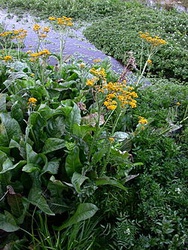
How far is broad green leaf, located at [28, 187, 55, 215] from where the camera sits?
2.22m

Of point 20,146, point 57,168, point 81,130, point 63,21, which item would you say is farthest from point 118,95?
point 63,21

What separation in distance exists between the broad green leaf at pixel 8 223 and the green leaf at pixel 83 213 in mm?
311

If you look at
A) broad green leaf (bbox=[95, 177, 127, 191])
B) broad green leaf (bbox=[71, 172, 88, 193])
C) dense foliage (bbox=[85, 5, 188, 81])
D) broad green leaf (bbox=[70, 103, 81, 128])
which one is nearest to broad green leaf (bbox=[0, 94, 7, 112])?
broad green leaf (bbox=[70, 103, 81, 128])

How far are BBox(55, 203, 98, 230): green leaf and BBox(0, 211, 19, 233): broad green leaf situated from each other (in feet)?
1.02

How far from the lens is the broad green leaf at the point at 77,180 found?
224 centimetres

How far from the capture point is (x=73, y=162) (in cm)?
237

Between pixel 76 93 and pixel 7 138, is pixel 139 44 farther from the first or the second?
pixel 7 138

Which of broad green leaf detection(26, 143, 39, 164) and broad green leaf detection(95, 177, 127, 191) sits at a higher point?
broad green leaf detection(26, 143, 39, 164)

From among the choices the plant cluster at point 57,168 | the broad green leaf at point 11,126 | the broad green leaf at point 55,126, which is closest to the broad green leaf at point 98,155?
the plant cluster at point 57,168

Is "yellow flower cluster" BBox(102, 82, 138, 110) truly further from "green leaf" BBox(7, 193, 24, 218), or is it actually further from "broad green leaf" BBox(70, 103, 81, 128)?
"green leaf" BBox(7, 193, 24, 218)

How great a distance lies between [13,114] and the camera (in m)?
2.74

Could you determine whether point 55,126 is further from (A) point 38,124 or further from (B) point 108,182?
(B) point 108,182

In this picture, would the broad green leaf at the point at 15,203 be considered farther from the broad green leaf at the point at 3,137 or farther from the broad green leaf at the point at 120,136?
the broad green leaf at the point at 120,136

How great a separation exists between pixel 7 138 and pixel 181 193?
1.23m
